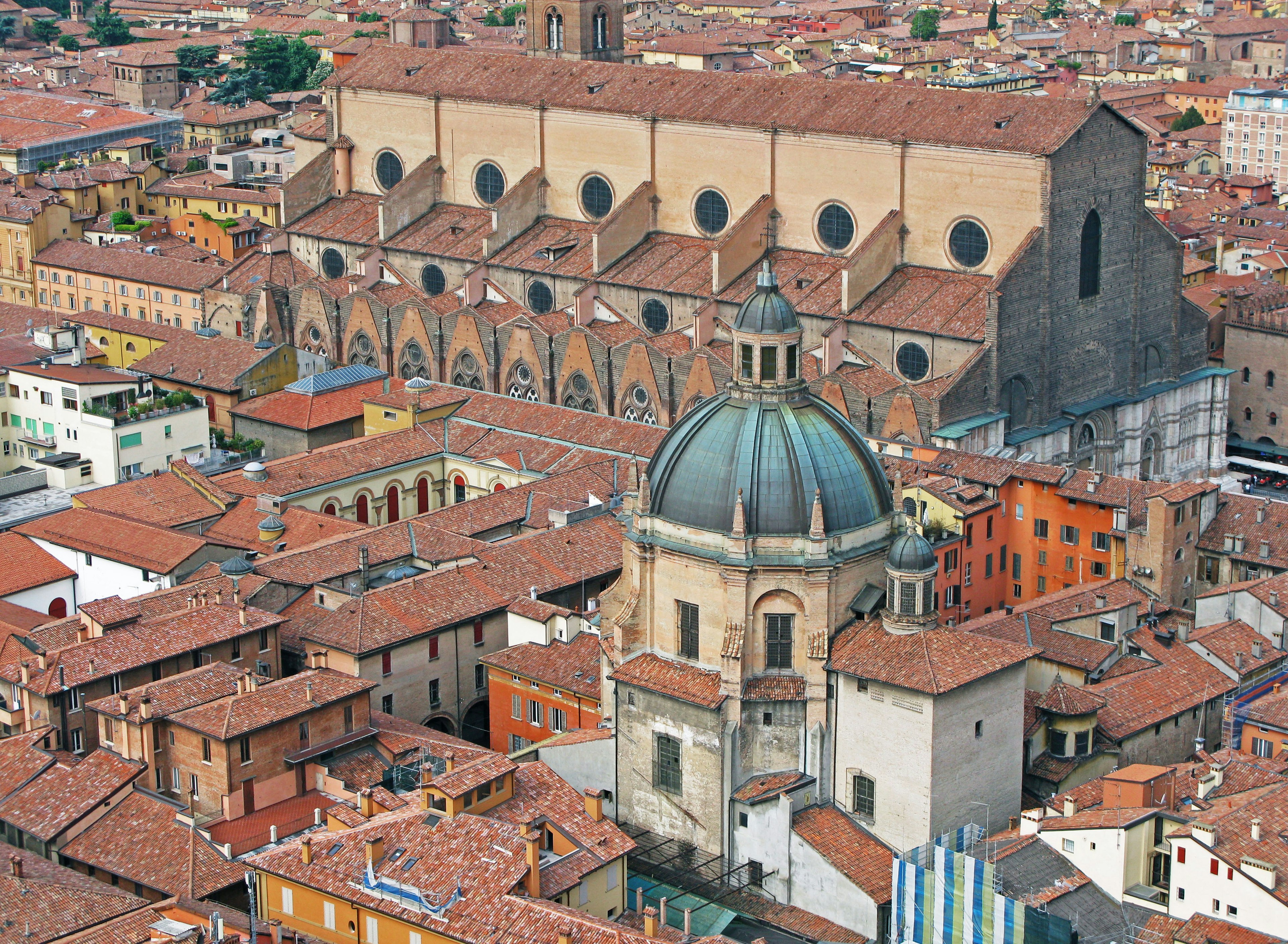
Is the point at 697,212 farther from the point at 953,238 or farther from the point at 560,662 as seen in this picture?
the point at 560,662

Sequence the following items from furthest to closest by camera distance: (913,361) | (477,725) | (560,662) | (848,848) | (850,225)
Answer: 1. (850,225)
2. (913,361)
3. (477,725)
4. (560,662)
5. (848,848)

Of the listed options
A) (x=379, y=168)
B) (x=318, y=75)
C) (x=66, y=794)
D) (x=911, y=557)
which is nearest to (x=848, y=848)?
(x=911, y=557)

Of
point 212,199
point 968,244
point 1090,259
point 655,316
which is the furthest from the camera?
point 212,199

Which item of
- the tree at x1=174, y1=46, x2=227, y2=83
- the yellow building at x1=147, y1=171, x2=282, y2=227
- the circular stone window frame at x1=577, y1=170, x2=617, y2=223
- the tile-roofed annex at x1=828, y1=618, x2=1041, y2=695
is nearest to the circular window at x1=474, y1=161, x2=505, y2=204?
the circular stone window frame at x1=577, y1=170, x2=617, y2=223

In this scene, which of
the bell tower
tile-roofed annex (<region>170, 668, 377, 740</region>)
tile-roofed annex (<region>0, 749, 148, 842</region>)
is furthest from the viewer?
the bell tower

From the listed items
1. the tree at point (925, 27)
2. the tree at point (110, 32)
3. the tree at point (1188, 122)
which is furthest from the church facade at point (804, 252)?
the tree at point (110, 32)

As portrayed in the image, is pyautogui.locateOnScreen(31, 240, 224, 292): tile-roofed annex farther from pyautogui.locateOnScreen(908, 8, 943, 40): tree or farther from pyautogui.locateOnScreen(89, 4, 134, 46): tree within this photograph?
pyautogui.locateOnScreen(908, 8, 943, 40): tree

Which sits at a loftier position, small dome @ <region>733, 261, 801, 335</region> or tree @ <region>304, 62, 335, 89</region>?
small dome @ <region>733, 261, 801, 335</region>

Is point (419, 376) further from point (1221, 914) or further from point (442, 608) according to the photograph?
point (1221, 914)
